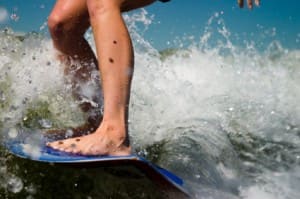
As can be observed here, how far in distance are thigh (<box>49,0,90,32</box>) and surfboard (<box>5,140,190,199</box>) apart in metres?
0.68

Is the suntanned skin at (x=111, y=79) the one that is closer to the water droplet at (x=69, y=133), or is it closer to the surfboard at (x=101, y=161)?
the surfboard at (x=101, y=161)

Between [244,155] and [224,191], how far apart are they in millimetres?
838

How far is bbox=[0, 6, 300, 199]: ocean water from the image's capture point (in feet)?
7.14

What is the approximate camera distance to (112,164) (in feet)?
6.35

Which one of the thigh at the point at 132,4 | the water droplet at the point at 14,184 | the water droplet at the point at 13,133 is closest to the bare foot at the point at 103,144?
the water droplet at the point at 14,184

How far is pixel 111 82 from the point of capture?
2.02 metres

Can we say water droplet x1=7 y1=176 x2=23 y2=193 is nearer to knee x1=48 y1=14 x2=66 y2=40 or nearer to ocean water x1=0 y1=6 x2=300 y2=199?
ocean water x1=0 y1=6 x2=300 y2=199

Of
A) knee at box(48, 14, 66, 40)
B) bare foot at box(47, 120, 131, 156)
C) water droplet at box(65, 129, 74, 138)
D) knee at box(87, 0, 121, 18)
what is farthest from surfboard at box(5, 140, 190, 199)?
knee at box(48, 14, 66, 40)

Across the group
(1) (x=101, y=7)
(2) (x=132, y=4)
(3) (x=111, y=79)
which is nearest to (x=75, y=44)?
(2) (x=132, y=4)

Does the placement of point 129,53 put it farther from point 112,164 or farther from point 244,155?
point 244,155

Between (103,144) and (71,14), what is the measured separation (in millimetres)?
803

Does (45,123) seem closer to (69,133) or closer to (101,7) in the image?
(69,133)

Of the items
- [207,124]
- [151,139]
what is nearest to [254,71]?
[207,124]

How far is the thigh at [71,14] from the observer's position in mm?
2476
